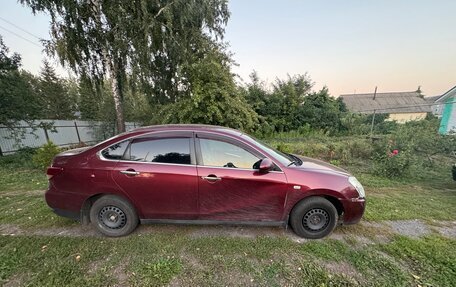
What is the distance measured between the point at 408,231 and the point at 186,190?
11.7ft

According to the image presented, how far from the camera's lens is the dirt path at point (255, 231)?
9.74 feet

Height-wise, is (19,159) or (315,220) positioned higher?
(19,159)

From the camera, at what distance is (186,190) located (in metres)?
2.73

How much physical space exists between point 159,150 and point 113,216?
1.20 metres

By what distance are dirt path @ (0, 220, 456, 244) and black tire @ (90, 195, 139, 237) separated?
0.18 metres

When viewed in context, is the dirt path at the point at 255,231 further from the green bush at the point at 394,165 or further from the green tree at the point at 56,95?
the green tree at the point at 56,95

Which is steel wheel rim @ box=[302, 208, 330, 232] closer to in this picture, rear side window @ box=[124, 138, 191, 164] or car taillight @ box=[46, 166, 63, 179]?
rear side window @ box=[124, 138, 191, 164]

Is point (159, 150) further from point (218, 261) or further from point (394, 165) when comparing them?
point (394, 165)

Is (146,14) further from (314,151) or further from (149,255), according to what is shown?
(149,255)

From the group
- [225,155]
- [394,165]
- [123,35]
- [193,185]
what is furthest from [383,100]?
[193,185]

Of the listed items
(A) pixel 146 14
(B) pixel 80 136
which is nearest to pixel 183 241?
(A) pixel 146 14

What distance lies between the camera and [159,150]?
282 centimetres

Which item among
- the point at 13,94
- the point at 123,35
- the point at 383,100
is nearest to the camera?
the point at 13,94

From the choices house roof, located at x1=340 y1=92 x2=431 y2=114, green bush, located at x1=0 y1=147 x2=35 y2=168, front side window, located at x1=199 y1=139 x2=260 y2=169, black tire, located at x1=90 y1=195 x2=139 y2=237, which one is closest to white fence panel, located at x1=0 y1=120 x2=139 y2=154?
green bush, located at x1=0 y1=147 x2=35 y2=168
